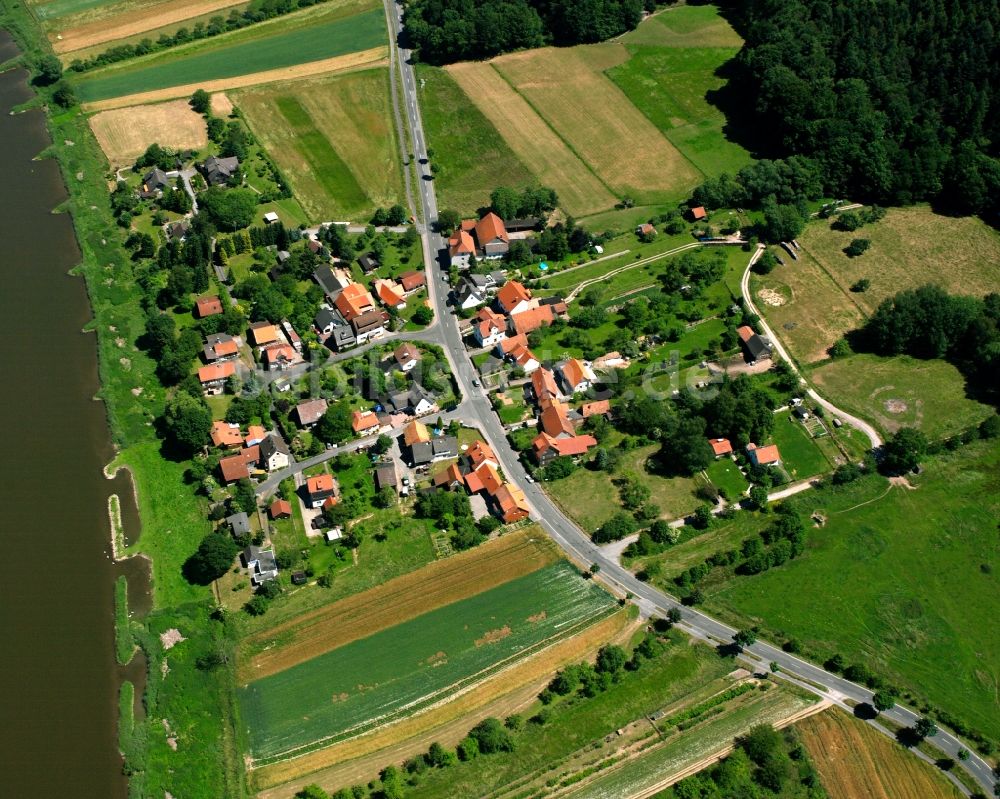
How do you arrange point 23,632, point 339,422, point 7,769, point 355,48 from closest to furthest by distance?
point 7,769 → point 23,632 → point 339,422 → point 355,48

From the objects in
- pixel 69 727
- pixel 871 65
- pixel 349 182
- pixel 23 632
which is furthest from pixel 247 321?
pixel 871 65

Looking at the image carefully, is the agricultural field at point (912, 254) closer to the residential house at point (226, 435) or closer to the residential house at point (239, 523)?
the residential house at point (226, 435)

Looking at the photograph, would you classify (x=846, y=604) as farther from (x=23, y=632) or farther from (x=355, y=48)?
(x=355, y=48)

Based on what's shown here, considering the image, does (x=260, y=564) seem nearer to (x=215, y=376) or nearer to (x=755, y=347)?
(x=215, y=376)

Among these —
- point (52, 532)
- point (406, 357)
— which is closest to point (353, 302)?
point (406, 357)

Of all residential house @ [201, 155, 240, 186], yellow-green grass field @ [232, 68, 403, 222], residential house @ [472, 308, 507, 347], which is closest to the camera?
residential house @ [472, 308, 507, 347]

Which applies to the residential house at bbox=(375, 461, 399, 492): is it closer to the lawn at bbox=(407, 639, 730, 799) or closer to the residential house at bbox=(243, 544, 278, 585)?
the residential house at bbox=(243, 544, 278, 585)

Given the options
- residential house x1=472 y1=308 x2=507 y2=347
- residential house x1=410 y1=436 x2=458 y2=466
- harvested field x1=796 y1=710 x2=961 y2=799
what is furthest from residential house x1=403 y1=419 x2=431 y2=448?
harvested field x1=796 y1=710 x2=961 y2=799

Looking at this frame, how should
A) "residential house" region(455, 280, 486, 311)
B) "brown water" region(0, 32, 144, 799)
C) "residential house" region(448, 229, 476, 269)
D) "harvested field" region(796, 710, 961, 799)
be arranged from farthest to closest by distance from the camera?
"residential house" region(448, 229, 476, 269) → "residential house" region(455, 280, 486, 311) → "brown water" region(0, 32, 144, 799) → "harvested field" region(796, 710, 961, 799)
